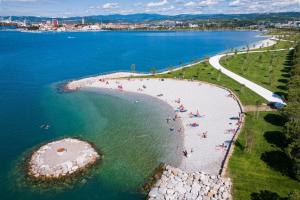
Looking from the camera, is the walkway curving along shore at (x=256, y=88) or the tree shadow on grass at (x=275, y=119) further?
the walkway curving along shore at (x=256, y=88)

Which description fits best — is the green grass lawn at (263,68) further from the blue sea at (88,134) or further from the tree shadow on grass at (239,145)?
the blue sea at (88,134)

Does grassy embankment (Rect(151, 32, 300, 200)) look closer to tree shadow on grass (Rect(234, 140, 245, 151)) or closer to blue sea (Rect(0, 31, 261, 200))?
tree shadow on grass (Rect(234, 140, 245, 151))

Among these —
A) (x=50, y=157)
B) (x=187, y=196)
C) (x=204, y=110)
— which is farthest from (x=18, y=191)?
(x=204, y=110)

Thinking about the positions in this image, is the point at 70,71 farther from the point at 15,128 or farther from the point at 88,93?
the point at 15,128

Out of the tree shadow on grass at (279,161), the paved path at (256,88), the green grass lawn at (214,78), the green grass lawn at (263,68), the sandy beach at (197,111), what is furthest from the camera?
the green grass lawn at (263,68)

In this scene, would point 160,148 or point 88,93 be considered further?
point 88,93

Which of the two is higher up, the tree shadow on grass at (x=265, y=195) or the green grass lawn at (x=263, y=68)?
the green grass lawn at (x=263, y=68)

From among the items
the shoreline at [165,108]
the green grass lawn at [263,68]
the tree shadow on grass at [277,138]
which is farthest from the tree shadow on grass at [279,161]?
the green grass lawn at [263,68]
